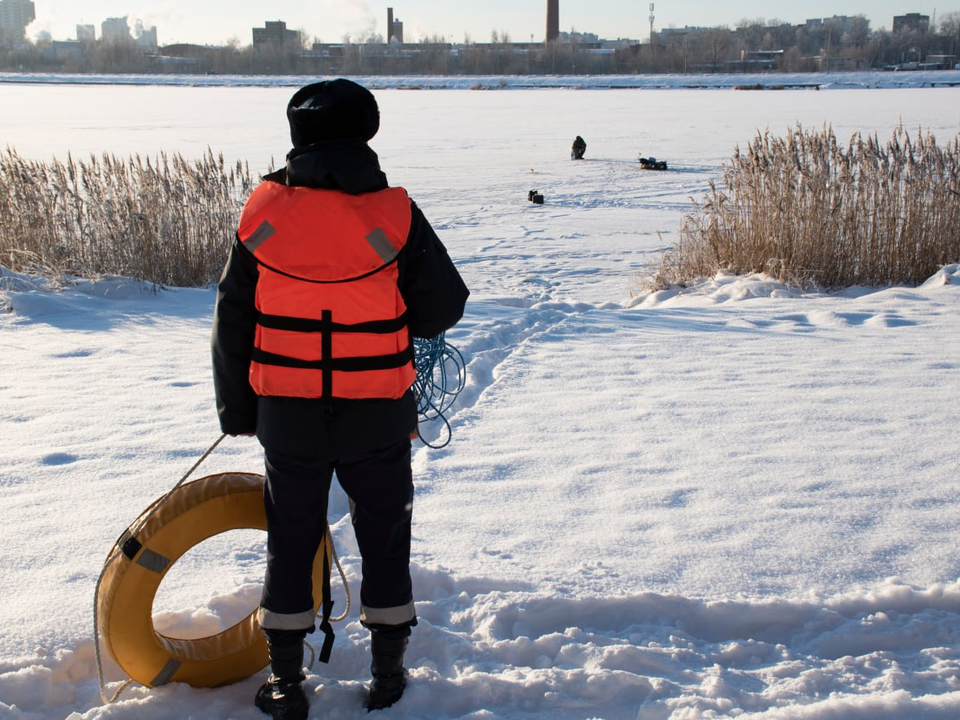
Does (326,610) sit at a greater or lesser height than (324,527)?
lesser

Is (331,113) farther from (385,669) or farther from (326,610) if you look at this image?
(385,669)

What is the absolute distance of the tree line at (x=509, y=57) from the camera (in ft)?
282

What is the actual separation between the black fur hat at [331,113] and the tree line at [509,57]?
3334 inches

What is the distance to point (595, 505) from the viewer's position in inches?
141

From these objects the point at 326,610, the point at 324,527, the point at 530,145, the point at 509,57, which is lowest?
the point at 326,610

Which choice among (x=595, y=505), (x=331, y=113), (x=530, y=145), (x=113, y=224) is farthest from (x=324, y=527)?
(x=530, y=145)

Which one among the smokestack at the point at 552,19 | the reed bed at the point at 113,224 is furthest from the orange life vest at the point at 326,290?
the smokestack at the point at 552,19

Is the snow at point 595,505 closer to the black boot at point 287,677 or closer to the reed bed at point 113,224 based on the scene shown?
the black boot at point 287,677

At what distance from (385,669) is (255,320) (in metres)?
1.00

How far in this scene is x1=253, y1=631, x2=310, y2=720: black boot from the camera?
2.34m

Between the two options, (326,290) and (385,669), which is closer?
(326,290)

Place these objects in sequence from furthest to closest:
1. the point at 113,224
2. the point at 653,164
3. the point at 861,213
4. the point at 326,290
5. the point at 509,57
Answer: the point at 509,57, the point at 653,164, the point at 861,213, the point at 113,224, the point at 326,290

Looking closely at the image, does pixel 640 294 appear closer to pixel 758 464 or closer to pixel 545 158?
pixel 758 464

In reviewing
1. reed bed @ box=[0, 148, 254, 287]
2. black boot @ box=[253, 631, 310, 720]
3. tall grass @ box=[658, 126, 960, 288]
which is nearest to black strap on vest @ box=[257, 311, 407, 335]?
black boot @ box=[253, 631, 310, 720]
